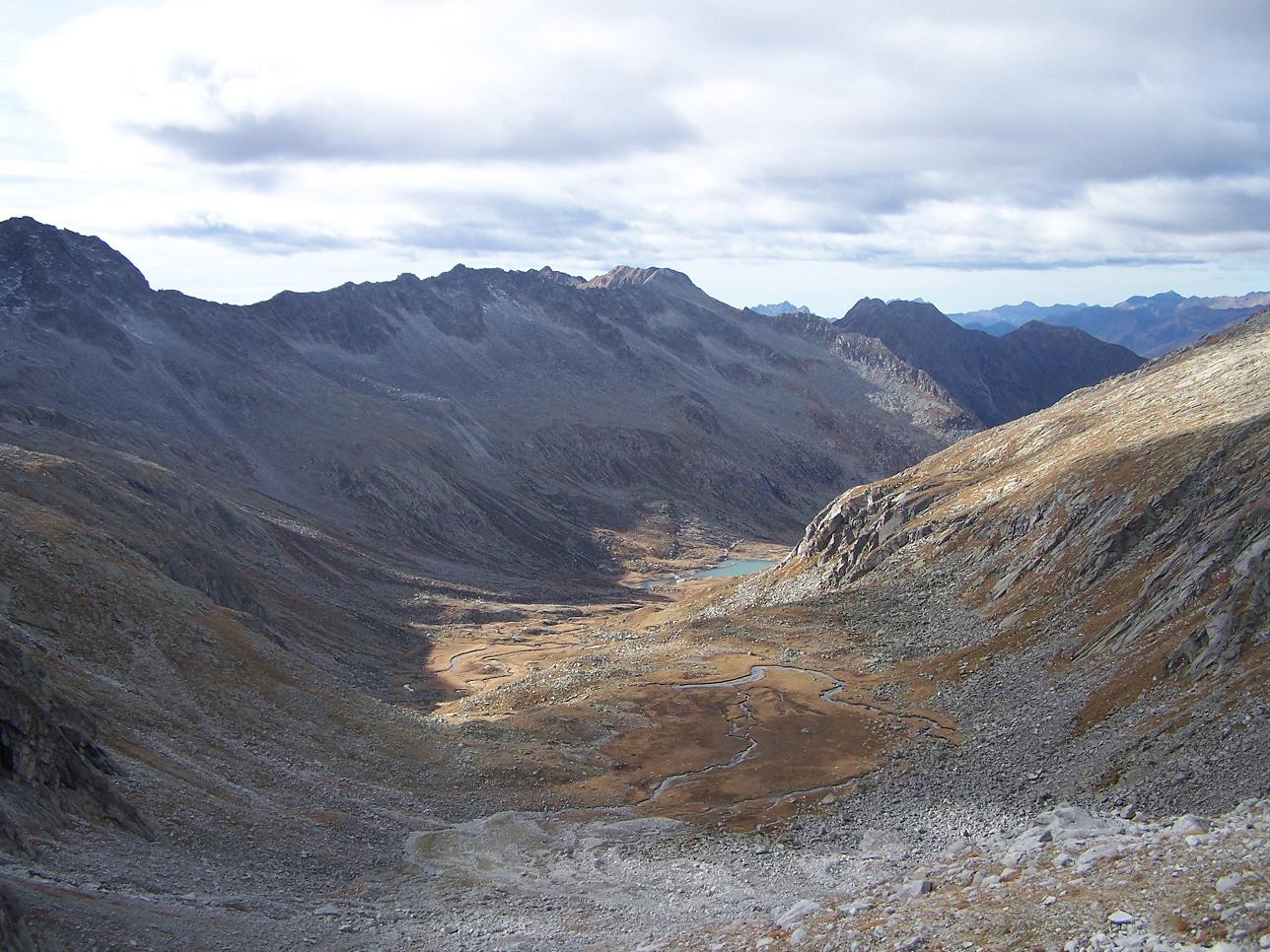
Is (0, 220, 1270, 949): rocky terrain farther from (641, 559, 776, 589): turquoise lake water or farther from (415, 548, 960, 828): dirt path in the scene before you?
(641, 559, 776, 589): turquoise lake water

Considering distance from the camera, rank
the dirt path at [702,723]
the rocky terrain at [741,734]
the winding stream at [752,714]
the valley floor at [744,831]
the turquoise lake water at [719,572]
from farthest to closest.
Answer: the turquoise lake water at [719,572]
the winding stream at [752,714]
the dirt path at [702,723]
the rocky terrain at [741,734]
the valley floor at [744,831]

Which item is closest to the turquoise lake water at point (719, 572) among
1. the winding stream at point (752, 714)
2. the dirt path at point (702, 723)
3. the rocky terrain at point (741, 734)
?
the rocky terrain at point (741, 734)

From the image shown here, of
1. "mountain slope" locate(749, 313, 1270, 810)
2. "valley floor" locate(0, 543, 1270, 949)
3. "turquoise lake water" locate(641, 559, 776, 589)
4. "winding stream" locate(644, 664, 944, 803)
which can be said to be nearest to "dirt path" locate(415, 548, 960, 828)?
"winding stream" locate(644, 664, 944, 803)

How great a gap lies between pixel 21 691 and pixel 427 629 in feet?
287

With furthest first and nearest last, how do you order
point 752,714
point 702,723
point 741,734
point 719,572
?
point 719,572 → point 752,714 → point 702,723 → point 741,734

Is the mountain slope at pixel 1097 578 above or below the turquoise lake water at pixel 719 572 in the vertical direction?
above

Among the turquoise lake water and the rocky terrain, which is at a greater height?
the rocky terrain

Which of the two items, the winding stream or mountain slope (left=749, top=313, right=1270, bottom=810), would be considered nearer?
mountain slope (left=749, top=313, right=1270, bottom=810)

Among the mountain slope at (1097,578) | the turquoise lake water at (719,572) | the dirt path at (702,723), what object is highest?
the mountain slope at (1097,578)

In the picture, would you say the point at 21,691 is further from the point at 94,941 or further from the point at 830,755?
the point at 830,755

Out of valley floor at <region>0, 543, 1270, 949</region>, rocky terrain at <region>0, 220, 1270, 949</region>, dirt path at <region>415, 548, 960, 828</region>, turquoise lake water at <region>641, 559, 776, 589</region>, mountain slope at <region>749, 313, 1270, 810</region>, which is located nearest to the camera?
valley floor at <region>0, 543, 1270, 949</region>

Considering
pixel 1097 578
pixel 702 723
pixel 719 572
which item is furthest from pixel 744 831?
pixel 719 572

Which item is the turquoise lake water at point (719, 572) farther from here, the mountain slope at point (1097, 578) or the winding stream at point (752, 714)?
the winding stream at point (752, 714)

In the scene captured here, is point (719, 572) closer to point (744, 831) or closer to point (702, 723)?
point (702, 723)
